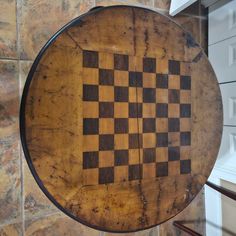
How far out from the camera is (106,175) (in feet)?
3.01

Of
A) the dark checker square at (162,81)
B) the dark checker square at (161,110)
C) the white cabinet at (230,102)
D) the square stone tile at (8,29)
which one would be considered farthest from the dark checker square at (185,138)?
the square stone tile at (8,29)

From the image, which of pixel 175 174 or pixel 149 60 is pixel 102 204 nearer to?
pixel 175 174

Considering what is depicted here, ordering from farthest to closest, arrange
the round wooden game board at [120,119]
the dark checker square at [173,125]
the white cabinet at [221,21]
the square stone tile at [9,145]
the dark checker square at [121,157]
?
the white cabinet at [221,21]
the square stone tile at [9,145]
the dark checker square at [173,125]
the dark checker square at [121,157]
the round wooden game board at [120,119]

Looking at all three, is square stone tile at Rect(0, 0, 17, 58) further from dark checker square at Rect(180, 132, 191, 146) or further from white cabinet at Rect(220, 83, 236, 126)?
white cabinet at Rect(220, 83, 236, 126)

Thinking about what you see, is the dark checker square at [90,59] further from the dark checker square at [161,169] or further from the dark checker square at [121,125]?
the dark checker square at [161,169]

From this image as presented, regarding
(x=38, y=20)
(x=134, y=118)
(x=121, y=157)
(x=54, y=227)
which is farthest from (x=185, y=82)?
(x=54, y=227)

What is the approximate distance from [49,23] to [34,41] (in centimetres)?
13

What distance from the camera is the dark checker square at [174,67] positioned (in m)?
1.05

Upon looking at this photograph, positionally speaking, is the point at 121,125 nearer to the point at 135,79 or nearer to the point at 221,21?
the point at 135,79

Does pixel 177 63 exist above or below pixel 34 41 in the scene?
below

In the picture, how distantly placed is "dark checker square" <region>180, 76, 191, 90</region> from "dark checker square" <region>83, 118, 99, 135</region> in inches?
16.3

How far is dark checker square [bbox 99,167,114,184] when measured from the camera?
910 millimetres

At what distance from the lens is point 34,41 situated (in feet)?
4.46

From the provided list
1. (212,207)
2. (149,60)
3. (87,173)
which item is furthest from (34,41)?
(212,207)
